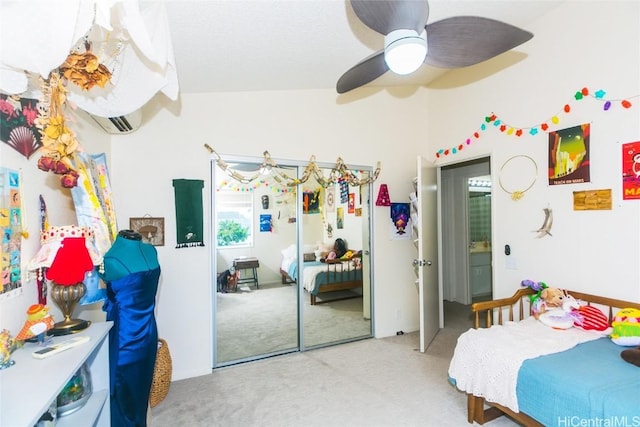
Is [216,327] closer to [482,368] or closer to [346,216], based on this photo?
[346,216]

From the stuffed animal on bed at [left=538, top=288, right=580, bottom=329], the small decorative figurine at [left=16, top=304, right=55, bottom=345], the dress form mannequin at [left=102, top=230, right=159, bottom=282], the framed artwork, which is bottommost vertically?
the stuffed animal on bed at [left=538, top=288, right=580, bottom=329]

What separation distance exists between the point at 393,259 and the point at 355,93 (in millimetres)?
1996

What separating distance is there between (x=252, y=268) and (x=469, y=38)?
2.69m

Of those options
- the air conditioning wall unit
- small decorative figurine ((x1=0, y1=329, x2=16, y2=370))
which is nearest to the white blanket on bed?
small decorative figurine ((x1=0, y1=329, x2=16, y2=370))

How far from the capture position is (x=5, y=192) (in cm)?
128

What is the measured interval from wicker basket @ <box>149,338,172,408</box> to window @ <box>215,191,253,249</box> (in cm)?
101

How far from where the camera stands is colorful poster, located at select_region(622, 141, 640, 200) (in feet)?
6.46

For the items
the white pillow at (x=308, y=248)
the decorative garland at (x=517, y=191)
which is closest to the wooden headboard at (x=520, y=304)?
the decorative garland at (x=517, y=191)

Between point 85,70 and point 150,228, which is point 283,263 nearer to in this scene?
point 150,228

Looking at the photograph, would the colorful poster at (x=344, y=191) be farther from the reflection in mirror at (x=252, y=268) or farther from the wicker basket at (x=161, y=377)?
the wicker basket at (x=161, y=377)

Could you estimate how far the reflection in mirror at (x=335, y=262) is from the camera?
3.34m

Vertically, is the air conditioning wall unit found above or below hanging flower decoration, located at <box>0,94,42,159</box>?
above

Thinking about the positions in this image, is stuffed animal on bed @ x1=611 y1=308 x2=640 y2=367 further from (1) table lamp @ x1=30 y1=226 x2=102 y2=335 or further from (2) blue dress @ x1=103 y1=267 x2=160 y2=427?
(1) table lamp @ x1=30 y1=226 x2=102 y2=335

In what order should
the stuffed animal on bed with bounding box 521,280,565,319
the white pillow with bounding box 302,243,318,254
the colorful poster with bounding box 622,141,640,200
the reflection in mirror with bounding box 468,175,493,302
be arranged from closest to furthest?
the colorful poster with bounding box 622,141,640,200 < the stuffed animal on bed with bounding box 521,280,565,319 < the white pillow with bounding box 302,243,318,254 < the reflection in mirror with bounding box 468,175,493,302
